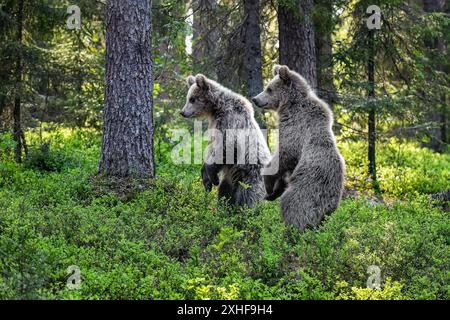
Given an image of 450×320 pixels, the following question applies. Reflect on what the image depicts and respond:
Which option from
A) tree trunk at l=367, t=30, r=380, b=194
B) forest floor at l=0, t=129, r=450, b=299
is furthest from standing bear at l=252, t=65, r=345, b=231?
tree trunk at l=367, t=30, r=380, b=194

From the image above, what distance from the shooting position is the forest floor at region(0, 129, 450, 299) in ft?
18.8

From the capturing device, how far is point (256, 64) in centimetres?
1278

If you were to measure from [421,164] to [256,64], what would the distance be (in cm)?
656

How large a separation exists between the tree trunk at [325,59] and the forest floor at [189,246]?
4354mm

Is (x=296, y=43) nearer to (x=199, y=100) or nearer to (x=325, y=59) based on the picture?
(x=325, y=59)

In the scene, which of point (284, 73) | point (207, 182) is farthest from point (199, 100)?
point (284, 73)

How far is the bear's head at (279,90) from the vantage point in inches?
337

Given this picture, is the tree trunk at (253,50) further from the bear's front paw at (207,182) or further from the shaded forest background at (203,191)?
the bear's front paw at (207,182)

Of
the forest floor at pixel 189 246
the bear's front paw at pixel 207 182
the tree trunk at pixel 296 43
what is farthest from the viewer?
the tree trunk at pixel 296 43

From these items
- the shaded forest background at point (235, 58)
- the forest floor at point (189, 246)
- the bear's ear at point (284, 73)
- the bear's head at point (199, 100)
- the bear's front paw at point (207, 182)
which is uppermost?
the shaded forest background at point (235, 58)

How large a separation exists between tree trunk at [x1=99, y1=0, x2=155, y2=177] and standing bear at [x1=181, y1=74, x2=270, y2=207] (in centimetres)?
96

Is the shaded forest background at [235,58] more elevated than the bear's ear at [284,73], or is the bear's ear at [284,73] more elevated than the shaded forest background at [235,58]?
the shaded forest background at [235,58]

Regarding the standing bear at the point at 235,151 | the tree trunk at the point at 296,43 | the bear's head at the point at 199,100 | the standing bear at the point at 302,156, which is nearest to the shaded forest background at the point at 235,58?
the tree trunk at the point at 296,43

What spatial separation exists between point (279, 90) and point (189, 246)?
2666 millimetres
